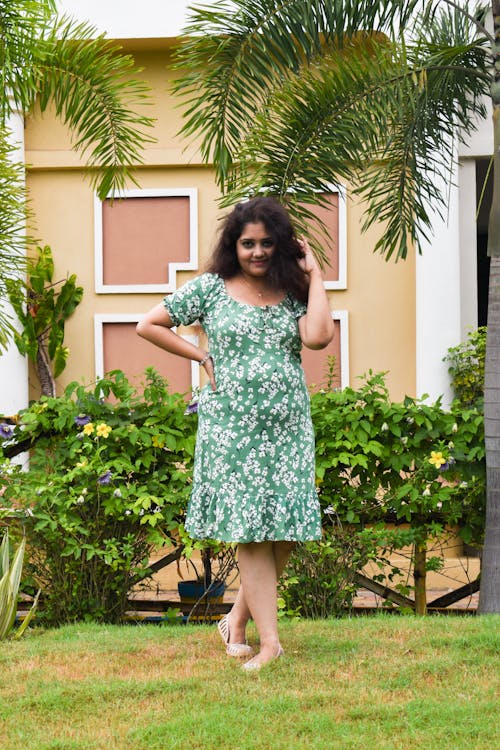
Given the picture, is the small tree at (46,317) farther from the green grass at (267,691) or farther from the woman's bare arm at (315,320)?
the woman's bare arm at (315,320)

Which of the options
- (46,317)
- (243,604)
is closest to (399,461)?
(243,604)

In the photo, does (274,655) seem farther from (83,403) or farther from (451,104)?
(451,104)

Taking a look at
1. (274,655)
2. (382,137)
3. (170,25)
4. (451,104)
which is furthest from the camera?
(170,25)

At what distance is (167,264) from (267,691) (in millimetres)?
7100

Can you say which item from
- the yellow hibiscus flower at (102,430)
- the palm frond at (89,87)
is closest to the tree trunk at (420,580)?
the yellow hibiscus flower at (102,430)

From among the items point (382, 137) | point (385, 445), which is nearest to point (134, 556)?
point (385, 445)

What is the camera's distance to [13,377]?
991 centimetres

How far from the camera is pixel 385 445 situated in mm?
6039

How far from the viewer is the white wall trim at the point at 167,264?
33.7 feet

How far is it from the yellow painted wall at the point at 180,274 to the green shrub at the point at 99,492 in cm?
422

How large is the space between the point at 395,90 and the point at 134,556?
125 inches

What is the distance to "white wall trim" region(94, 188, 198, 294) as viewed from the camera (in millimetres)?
10273

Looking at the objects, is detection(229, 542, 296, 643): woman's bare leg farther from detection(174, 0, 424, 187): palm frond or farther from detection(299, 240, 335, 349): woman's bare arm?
detection(174, 0, 424, 187): palm frond

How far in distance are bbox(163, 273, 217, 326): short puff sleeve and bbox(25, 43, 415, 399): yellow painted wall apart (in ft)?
19.3
